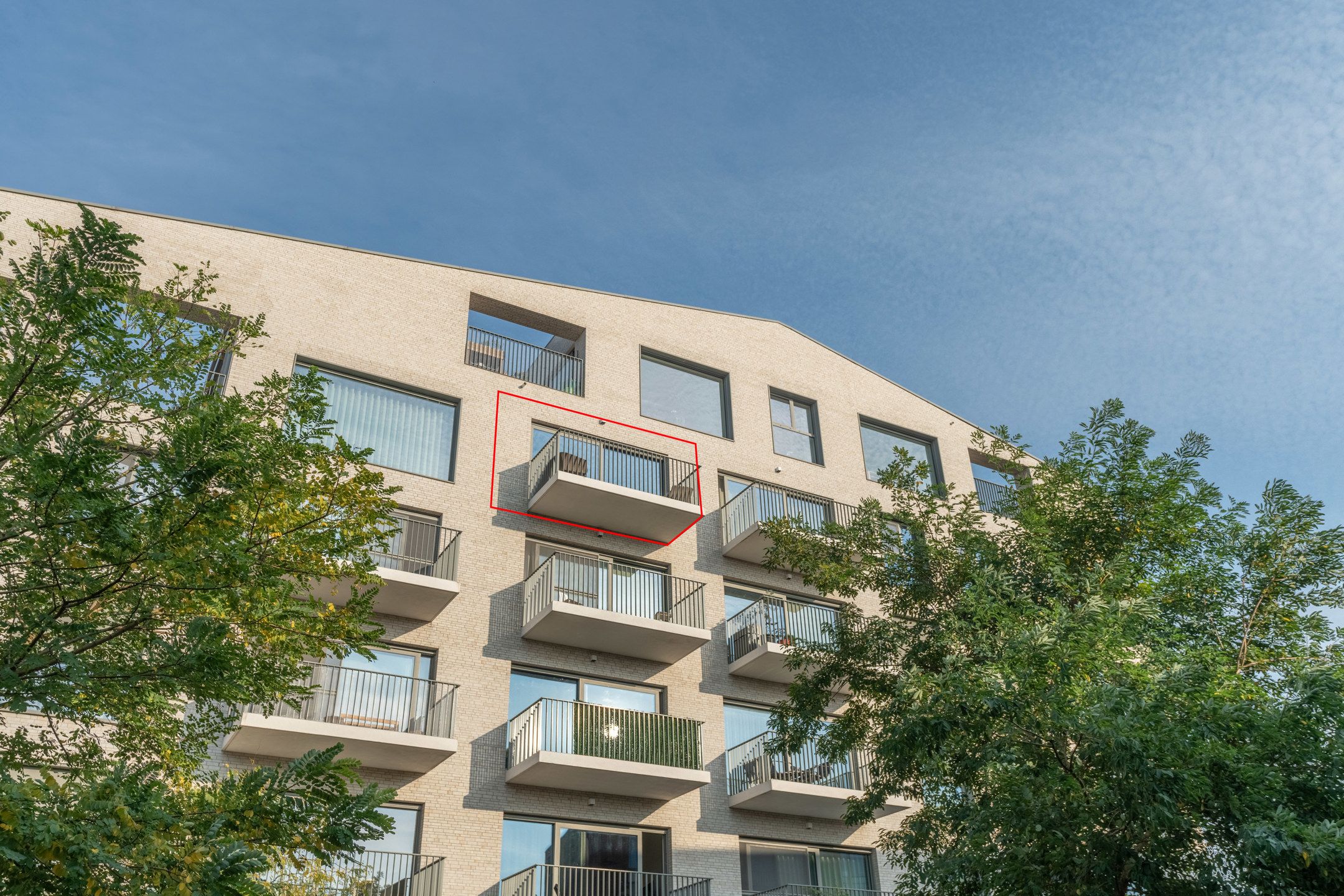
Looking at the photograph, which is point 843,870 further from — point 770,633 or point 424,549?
point 424,549

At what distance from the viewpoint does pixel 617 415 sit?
73.4 feet

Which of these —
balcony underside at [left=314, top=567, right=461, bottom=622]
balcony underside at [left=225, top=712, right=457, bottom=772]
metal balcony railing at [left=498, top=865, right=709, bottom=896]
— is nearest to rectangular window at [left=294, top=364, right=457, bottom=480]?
balcony underside at [left=314, top=567, right=461, bottom=622]

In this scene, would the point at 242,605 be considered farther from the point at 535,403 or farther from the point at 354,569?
the point at 535,403

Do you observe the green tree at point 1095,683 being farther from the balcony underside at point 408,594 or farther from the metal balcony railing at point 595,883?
the balcony underside at point 408,594

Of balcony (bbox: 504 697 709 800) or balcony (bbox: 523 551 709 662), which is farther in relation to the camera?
balcony (bbox: 523 551 709 662)

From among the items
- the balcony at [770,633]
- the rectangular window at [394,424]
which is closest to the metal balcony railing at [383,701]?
the rectangular window at [394,424]

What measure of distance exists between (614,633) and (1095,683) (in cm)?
952

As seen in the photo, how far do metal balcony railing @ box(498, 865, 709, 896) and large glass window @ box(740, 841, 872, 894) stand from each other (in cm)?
142

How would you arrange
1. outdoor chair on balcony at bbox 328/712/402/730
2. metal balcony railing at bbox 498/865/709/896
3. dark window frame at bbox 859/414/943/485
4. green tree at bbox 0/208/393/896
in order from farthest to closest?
1. dark window frame at bbox 859/414/943/485
2. outdoor chair on balcony at bbox 328/712/402/730
3. metal balcony railing at bbox 498/865/709/896
4. green tree at bbox 0/208/393/896

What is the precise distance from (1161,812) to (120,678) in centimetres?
864

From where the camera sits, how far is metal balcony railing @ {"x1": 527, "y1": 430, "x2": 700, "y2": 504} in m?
20.0

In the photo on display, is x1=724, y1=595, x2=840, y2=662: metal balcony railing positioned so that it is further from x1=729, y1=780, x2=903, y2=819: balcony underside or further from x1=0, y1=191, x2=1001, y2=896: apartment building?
x1=729, y1=780, x2=903, y2=819: balcony underside

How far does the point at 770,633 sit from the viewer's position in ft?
67.2

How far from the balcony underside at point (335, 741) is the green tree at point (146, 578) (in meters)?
6.32
